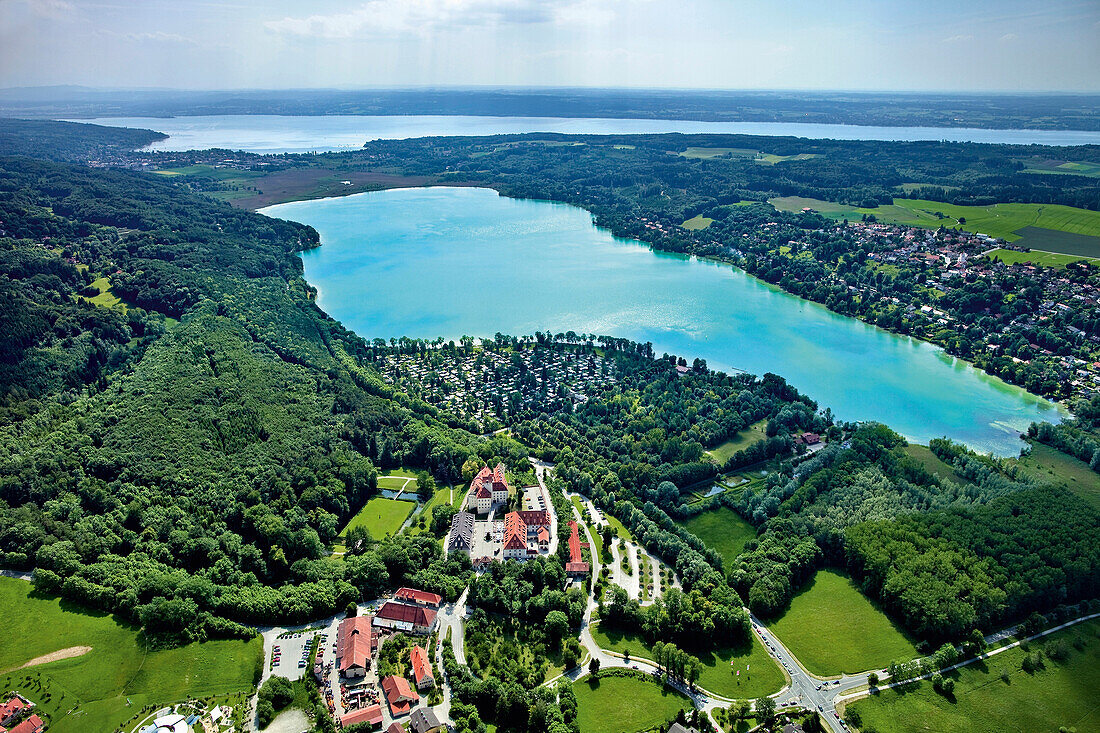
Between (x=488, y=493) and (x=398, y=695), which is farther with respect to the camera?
(x=488, y=493)

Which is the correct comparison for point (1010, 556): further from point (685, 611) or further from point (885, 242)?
point (885, 242)

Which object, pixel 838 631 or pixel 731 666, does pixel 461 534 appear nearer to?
pixel 731 666

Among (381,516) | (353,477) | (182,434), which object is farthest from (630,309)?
(182,434)

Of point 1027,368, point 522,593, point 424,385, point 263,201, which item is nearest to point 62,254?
point 424,385

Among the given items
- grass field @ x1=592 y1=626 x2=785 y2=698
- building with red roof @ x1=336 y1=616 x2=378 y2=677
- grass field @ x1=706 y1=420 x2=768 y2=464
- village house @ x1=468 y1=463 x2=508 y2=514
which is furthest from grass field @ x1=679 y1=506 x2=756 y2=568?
building with red roof @ x1=336 y1=616 x2=378 y2=677

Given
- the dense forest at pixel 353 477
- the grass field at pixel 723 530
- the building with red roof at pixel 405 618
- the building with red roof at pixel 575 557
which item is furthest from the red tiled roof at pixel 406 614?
the grass field at pixel 723 530

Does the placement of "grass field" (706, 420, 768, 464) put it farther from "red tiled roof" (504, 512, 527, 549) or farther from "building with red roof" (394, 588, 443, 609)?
"building with red roof" (394, 588, 443, 609)

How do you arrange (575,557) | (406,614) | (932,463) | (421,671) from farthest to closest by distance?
1. (932,463)
2. (575,557)
3. (406,614)
4. (421,671)

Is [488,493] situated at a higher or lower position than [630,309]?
lower
